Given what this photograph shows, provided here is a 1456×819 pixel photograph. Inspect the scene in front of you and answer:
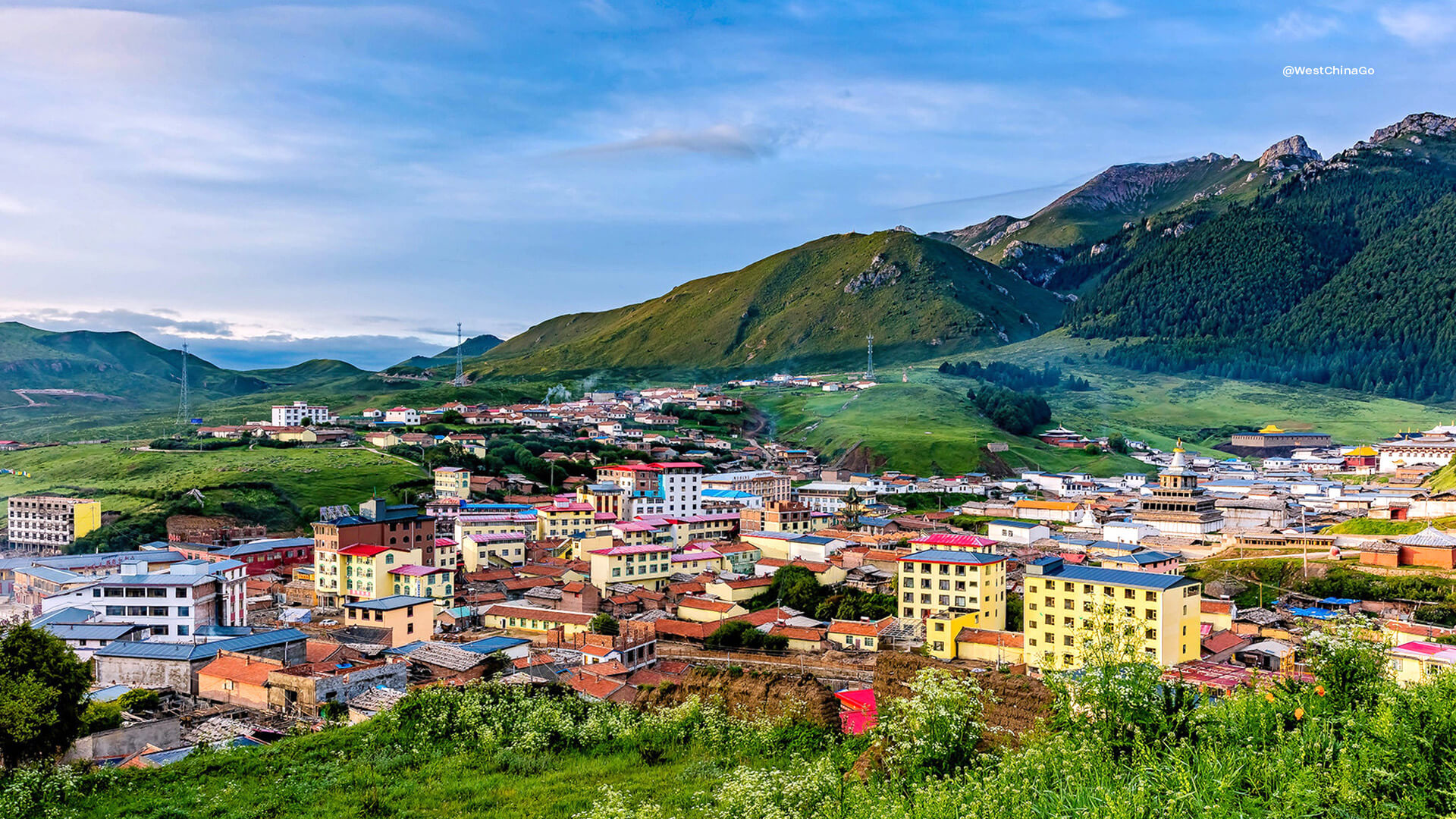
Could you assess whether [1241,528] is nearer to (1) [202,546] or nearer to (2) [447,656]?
(2) [447,656]

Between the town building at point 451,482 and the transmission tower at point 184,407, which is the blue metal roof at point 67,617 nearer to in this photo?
the town building at point 451,482

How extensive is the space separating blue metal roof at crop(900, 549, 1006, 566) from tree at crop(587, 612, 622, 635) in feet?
31.1

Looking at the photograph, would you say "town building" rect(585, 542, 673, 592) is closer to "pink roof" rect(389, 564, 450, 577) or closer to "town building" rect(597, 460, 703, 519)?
"pink roof" rect(389, 564, 450, 577)

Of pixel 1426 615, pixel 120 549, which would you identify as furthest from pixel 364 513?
pixel 1426 615

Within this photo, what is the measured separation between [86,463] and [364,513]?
2953 cm

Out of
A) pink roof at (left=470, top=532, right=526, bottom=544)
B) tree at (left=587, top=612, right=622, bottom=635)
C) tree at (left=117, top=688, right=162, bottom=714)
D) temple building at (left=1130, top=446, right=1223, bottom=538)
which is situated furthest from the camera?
temple building at (left=1130, top=446, right=1223, bottom=538)

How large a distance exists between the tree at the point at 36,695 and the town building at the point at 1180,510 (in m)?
41.6

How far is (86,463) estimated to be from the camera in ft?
192

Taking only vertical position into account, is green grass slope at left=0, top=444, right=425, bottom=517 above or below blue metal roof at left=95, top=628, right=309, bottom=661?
above

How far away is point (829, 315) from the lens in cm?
15075

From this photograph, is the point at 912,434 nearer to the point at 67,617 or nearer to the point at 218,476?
the point at 218,476

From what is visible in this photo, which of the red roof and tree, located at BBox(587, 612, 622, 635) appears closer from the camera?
tree, located at BBox(587, 612, 622, 635)

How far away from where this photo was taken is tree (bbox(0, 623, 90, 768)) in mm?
15250

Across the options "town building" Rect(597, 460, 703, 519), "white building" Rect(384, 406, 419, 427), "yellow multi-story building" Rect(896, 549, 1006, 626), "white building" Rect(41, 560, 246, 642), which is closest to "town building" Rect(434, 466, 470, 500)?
"town building" Rect(597, 460, 703, 519)
